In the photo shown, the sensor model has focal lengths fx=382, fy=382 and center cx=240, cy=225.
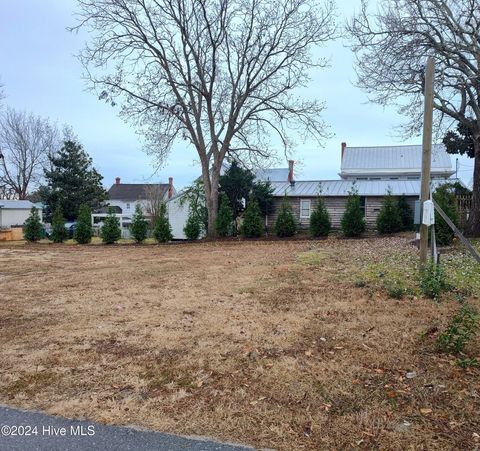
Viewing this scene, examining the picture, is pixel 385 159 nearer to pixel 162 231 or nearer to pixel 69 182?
pixel 162 231

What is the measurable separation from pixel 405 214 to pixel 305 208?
18.8ft

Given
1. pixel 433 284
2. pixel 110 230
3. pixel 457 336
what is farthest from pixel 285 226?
pixel 457 336

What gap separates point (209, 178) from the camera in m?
19.8

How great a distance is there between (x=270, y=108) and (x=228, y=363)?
17.3m

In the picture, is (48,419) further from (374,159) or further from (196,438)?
(374,159)

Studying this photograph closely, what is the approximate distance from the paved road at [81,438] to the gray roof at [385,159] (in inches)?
1345

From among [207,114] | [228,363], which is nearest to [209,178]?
[207,114]

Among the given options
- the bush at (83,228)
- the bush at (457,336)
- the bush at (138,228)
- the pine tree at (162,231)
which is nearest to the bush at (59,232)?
the bush at (83,228)

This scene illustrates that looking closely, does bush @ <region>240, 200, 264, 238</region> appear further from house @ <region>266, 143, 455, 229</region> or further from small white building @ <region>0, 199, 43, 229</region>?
small white building @ <region>0, 199, 43, 229</region>

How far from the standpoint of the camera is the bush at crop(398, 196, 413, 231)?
18250 mm

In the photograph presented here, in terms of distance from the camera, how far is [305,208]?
22406 mm

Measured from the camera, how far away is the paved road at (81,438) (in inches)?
85.9

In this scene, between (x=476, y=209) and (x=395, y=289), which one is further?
(x=476, y=209)

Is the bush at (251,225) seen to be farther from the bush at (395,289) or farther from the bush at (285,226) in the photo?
the bush at (395,289)
